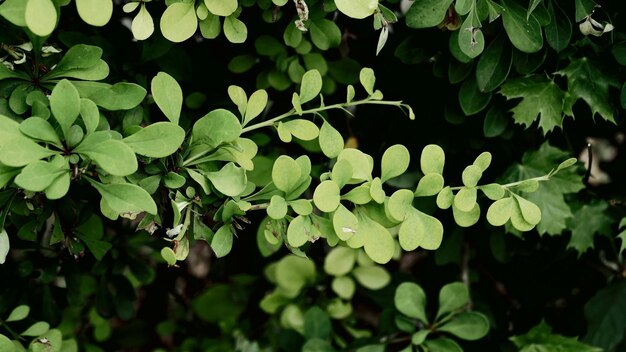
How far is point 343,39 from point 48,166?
83 centimetres

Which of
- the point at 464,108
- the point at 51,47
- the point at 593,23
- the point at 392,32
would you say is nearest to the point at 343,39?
the point at 392,32

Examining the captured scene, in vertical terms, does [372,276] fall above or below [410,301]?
below

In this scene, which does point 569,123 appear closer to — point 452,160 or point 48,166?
point 452,160

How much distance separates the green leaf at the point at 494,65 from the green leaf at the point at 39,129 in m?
0.77

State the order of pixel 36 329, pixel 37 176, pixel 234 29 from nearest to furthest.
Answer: pixel 37 176
pixel 234 29
pixel 36 329

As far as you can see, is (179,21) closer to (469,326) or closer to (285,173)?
(285,173)

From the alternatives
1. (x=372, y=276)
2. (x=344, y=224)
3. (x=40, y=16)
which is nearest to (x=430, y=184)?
(x=344, y=224)

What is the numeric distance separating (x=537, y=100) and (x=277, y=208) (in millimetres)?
604

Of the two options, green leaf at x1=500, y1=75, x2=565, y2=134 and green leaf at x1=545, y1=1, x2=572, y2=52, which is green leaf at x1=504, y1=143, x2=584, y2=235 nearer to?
green leaf at x1=500, y1=75, x2=565, y2=134

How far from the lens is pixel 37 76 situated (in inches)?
41.1

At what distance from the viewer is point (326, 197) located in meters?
1.00

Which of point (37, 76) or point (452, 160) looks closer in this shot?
point (37, 76)

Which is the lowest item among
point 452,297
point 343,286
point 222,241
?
point 343,286

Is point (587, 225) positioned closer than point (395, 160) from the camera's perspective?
No
